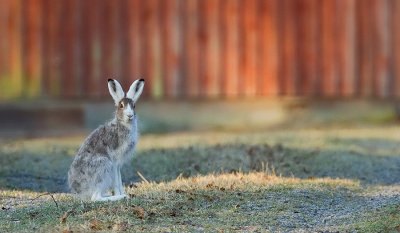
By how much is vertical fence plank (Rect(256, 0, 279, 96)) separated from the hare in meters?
9.81

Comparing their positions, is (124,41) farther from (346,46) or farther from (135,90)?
(135,90)

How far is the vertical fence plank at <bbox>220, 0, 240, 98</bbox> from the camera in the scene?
63.1ft

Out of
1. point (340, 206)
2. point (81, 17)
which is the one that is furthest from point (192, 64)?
point (340, 206)

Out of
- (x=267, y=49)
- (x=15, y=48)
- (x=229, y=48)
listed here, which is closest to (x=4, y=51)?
(x=15, y=48)

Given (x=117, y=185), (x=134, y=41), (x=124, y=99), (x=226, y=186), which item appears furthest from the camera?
(x=134, y=41)

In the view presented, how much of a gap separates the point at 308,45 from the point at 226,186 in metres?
9.92

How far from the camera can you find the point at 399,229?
27.0 feet

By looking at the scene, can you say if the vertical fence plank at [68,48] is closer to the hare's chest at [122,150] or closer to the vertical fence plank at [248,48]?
the vertical fence plank at [248,48]

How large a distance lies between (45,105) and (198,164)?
23.6 feet

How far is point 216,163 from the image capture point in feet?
42.7

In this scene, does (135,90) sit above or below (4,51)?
below

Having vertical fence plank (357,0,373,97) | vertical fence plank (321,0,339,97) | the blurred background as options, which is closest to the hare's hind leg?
the blurred background

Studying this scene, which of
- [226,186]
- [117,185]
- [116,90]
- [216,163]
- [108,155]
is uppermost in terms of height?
[116,90]

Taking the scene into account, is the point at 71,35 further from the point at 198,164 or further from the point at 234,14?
the point at 198,164
